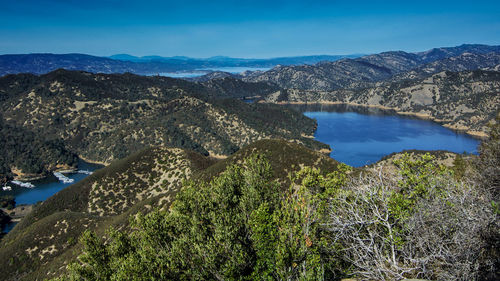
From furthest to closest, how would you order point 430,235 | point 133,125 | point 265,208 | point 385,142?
point 133,125, point 385,142, point 265,208, point 430,235

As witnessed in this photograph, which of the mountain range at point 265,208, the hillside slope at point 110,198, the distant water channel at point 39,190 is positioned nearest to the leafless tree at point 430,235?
the mountain range at point 265,208

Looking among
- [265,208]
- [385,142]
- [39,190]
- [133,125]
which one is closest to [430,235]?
[265,208]

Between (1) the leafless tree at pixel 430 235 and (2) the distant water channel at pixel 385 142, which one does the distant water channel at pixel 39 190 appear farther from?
(1) the leafless tree at pixel 430 235

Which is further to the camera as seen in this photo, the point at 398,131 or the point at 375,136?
the point at 398,131

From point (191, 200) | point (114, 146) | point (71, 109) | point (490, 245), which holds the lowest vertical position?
point (114, 146)

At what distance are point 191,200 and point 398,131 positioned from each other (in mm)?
207025

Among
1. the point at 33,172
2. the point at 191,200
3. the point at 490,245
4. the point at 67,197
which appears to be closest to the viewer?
the point at 490,245

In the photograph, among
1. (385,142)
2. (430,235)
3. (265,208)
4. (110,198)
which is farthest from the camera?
(385,142)

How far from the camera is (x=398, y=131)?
19562 cm

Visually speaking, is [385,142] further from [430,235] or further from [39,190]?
[39,190]

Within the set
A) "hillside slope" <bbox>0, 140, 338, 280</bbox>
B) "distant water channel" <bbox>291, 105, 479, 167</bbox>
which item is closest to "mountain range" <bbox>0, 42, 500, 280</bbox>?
"hillside slope" <bbox>0, 140, 338, 280</bbox>

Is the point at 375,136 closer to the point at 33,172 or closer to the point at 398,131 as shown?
the point at 398,131

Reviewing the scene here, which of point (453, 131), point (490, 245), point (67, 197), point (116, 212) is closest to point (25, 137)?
point (67, 197)

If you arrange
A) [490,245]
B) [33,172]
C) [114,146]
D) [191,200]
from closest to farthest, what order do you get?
[490,245]
[191,200]
[33,172]
[114,146]
